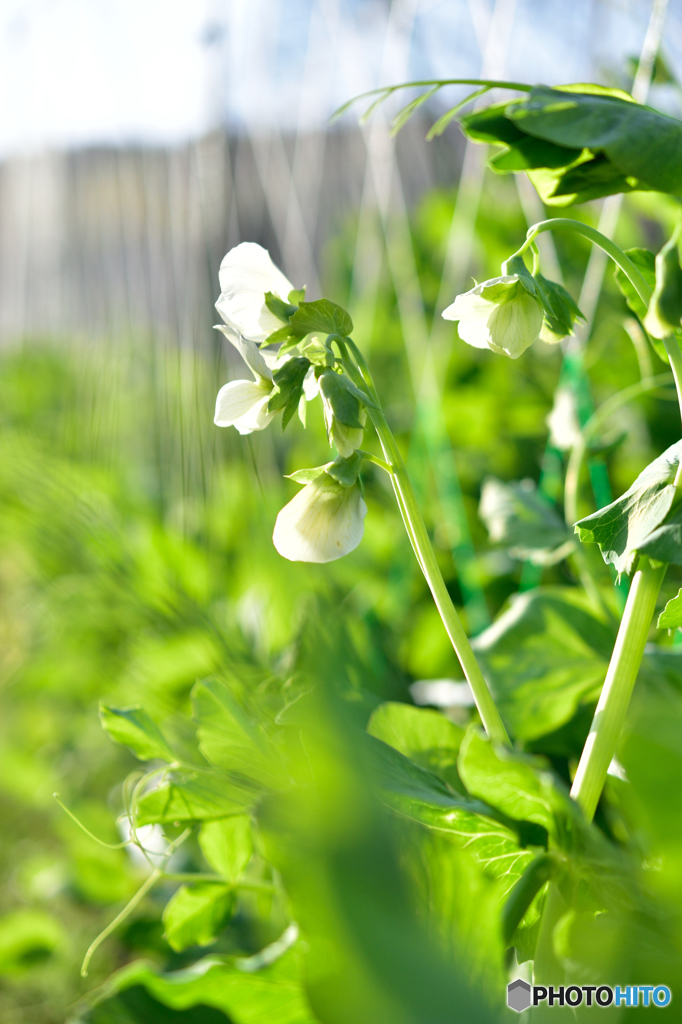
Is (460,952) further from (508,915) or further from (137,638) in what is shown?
(137,638)

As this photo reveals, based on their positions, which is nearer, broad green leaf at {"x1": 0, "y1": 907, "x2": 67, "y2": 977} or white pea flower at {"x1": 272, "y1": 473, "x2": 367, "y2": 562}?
white pea flower at {"x1": 272, "y1": 473, "x2": 367, "y2": 562}

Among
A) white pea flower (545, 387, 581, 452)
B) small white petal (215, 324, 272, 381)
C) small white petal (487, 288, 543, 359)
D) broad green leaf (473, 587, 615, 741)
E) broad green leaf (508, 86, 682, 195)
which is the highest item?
broad green leaf (508, 86, 682, 195)

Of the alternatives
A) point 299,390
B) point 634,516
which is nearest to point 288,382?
point 299,390

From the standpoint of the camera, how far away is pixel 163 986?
0.99 feet

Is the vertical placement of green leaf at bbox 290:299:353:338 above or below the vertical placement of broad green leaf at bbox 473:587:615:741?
above

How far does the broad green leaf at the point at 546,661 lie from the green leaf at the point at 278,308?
20 centimetres

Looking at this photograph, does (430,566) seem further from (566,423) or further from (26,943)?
(26,943)

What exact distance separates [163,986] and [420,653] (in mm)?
323

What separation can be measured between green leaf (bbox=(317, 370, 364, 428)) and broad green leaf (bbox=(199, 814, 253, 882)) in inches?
7.0

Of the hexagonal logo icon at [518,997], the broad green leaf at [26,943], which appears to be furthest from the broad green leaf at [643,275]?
the broad green leaf at [26,943]

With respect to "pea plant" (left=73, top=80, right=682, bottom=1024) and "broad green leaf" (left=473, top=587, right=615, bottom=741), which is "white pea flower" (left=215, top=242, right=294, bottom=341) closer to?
"pea plant" (left=73, top=80, right=682, bottom=1024)

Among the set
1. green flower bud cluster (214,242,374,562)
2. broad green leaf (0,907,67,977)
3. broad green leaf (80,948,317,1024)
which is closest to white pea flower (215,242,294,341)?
green flower bud cluster (214,242,374,562)

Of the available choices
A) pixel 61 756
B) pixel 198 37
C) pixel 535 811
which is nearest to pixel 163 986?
Result: pixel 535 811

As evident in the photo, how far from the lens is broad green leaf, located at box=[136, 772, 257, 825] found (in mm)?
268
